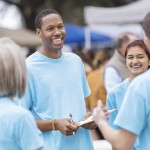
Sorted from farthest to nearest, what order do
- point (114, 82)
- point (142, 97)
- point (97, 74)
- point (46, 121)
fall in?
point (97, 74), point (114, 82), point (46, 121), point (142, 97)

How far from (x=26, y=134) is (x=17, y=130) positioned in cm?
6

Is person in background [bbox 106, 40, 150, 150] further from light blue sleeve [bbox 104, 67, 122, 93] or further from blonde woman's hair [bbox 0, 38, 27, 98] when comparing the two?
blonde woman's hair [bbox 0, 38, 27, 98]

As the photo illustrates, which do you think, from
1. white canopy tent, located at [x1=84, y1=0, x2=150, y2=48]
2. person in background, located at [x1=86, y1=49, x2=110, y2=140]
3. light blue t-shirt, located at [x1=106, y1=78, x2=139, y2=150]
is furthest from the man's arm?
white canopy tent, located at [x1=84, y1=0, x2=150, y2=48]

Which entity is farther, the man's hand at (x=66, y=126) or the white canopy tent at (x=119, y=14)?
the white canopy tent at (x=119, y=14)

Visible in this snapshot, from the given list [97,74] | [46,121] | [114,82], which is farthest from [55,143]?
[97,74]

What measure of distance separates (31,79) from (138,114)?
185 centimetres

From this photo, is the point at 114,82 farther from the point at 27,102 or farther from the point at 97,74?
the point at 27,102

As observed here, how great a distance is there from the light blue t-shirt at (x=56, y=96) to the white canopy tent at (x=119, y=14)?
10.5m

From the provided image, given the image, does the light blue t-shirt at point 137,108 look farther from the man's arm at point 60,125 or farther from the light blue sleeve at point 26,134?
the man's arm at point 60,125

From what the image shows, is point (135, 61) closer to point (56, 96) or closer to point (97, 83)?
point (56, 96)

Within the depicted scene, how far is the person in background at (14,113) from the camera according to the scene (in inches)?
172

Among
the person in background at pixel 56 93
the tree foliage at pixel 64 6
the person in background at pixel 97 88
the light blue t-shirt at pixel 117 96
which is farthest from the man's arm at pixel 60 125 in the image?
the tree foliage at pixel 64 6

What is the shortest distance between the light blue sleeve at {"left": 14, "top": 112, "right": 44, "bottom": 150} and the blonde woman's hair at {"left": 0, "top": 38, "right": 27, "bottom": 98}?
6.9 inches

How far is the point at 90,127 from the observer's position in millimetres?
6086
